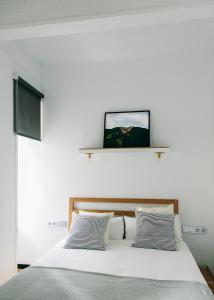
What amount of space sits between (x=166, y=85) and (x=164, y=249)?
76.6 inches

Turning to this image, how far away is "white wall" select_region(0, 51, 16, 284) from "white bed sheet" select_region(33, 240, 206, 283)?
1.66 feet

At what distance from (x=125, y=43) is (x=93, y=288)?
253cm

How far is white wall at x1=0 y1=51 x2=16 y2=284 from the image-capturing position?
9.15 ft

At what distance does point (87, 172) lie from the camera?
141 inches

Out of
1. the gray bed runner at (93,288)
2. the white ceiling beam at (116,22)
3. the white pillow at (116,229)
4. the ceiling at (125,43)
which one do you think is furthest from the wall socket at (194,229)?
the white ceiling beam at (116,22)

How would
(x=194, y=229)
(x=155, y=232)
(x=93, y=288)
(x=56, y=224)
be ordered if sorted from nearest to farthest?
(x=93, y=288) < (x=155, y=232) < (x=194, y=229) < (x=56, y=224)

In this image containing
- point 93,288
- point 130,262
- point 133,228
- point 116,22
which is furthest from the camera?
point 133,228

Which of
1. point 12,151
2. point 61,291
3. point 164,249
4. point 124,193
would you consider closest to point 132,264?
point 164,249

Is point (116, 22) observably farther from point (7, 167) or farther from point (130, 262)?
point (130, 262)

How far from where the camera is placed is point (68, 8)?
6.90 feet

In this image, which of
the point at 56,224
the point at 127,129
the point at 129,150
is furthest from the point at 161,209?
the point at 56,224

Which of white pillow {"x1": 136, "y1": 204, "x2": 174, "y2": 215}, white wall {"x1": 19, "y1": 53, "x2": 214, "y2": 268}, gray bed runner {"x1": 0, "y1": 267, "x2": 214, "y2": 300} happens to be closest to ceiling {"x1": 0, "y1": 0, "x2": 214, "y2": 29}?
white wall {"x1": 19, "y1": 53, "x2": 214, "y2": 268}

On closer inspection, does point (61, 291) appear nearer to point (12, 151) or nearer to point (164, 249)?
point (164, 249)

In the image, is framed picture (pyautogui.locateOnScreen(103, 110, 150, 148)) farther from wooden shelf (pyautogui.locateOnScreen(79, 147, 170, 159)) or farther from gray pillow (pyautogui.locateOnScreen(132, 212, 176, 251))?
gray pillow (pyautogui.locateOnScreen(132, 212, 176, 251))
